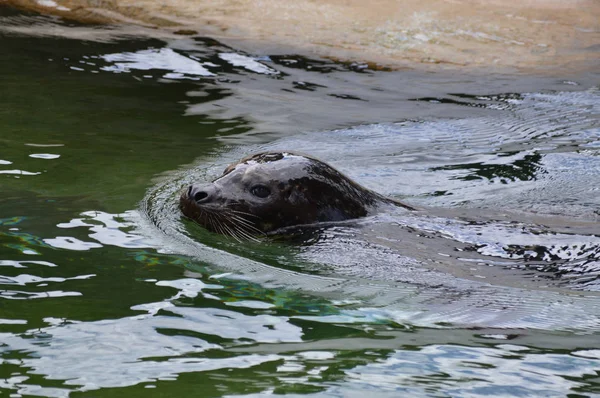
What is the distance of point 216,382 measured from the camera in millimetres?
3459

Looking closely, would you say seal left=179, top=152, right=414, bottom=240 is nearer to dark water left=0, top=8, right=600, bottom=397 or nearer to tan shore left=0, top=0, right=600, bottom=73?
dark water left=0, top=8, right=600, bottom=397

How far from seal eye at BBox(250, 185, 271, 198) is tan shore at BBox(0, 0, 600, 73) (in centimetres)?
502

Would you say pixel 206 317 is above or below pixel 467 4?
below

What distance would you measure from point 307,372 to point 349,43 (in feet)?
26.1

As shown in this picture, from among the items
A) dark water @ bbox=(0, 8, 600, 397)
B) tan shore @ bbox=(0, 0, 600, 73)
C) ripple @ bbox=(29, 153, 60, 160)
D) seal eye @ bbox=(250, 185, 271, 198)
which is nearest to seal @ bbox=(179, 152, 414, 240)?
seal eye @ bbox=(250, 185, 271, 198)

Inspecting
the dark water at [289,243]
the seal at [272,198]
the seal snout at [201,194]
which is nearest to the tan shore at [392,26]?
the dark water at [289,243]

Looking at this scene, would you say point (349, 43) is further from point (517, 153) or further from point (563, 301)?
point (563, 301)

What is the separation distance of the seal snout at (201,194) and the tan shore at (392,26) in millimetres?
5173

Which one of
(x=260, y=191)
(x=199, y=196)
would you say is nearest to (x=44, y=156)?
(x=199, y=196)

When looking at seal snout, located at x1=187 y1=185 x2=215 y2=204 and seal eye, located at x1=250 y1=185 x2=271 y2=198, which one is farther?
seal eye, located at x1=250 y1=185 x2=271 y2=198

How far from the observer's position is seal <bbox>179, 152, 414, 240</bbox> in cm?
→ 592

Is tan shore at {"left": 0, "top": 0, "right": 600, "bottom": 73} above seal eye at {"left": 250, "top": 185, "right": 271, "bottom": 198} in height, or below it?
above

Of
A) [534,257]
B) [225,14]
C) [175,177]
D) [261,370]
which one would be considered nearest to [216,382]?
[261,370]

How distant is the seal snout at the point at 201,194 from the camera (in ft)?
19.5
